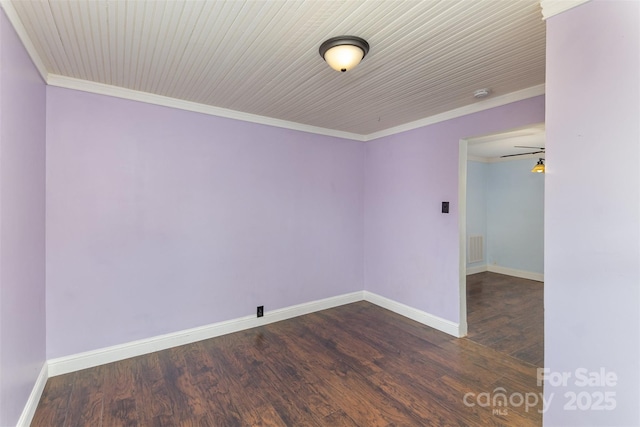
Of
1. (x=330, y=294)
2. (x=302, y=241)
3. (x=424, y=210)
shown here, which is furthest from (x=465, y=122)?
(x=330, y=294)

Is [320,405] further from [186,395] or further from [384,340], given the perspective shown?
[384,340]

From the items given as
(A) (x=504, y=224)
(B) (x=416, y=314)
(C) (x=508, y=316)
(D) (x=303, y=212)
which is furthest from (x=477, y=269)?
(D) (x=303, y=212)

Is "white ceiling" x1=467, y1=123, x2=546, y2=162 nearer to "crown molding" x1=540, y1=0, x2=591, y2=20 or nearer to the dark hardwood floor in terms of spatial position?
"crown molding" x1=540, y1=0, x2=591, y2=20

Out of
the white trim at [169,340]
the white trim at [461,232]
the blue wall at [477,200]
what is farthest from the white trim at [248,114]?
the blue wall at [477,200]

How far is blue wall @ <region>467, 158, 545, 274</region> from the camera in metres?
5.57

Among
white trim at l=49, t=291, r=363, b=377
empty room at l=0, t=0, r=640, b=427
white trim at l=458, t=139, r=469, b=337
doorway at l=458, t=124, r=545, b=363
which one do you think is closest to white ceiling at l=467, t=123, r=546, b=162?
doorway at l=458, t=124, r=545, b=363

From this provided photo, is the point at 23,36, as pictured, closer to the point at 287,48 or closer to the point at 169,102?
the point at 169,102

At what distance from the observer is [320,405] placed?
2.09 meters

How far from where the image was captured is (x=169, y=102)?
2.88 m

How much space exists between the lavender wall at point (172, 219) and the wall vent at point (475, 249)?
3482 millimetres

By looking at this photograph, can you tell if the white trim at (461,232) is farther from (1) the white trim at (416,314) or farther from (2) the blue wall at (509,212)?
(2) the blue wall at (509,212)

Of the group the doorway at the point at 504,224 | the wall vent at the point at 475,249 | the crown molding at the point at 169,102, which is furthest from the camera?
the wall vent at the point at 475,249

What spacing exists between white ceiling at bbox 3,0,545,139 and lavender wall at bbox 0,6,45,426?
274mm

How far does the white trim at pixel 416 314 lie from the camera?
324cm
